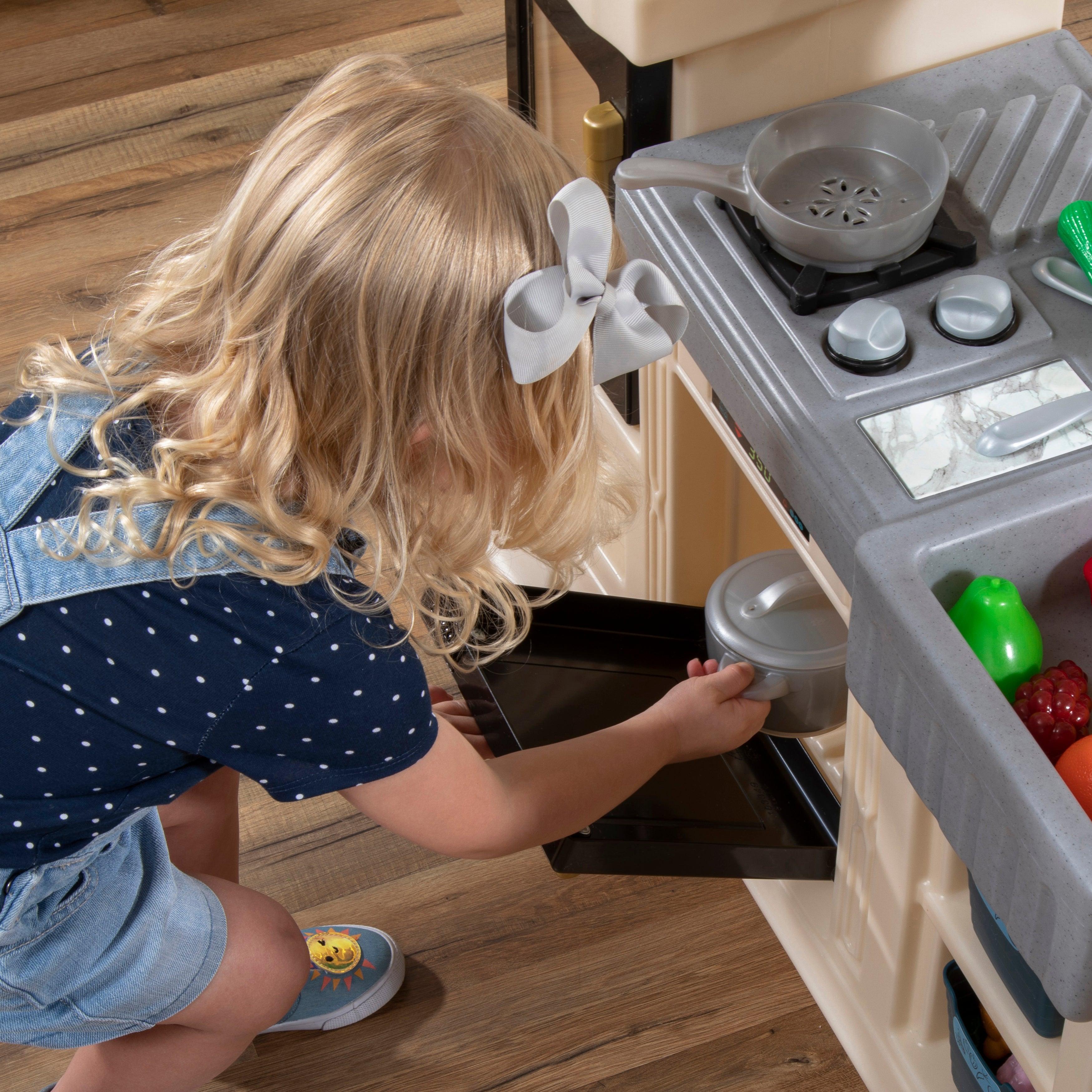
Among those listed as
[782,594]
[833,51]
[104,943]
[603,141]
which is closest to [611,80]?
[603,141]

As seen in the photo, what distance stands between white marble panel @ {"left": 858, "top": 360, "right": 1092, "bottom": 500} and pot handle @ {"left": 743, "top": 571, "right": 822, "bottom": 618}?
0.97 feet

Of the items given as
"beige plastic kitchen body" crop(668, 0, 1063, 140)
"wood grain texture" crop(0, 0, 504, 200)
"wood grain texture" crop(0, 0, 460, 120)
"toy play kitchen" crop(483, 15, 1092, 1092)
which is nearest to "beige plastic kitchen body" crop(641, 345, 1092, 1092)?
"toy play kitchen" crop(483, 15, 1092, 1092)

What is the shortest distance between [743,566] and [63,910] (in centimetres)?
64

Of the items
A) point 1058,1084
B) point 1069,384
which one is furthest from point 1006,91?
point 1058,1084

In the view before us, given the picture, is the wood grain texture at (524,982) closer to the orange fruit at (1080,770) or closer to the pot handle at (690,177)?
the pot handle at (690,177)

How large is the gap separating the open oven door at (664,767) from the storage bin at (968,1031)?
0.52 feet

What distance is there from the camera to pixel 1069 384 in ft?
2.72

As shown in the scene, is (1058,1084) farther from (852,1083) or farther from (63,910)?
(63,910)

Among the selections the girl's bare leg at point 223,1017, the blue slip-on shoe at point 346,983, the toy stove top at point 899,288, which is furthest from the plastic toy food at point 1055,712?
the blue slip-on shoe at point 346,983

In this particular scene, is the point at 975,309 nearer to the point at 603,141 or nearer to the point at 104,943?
the point at 603,141

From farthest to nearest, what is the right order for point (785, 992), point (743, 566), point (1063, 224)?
point (785, 992), point (743, 566), point (1063, 224)

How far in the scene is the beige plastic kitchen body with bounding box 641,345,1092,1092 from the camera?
91 centimetres

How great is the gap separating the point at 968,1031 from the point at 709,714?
0.31 metres

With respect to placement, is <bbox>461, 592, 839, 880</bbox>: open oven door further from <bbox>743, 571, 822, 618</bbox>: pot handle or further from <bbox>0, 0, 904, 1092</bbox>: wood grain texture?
<bbox>0, 0, 904, 1092</bbox>: wood grain texture
